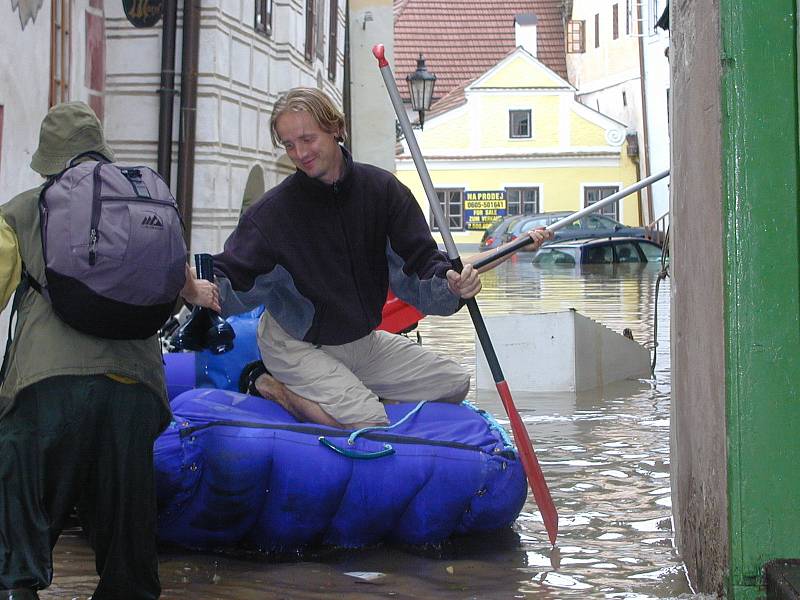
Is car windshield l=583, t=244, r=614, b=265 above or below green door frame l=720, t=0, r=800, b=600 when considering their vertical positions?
above

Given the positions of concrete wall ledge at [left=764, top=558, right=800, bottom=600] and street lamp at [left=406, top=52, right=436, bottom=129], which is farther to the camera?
street lamp at [left=406, top=52, right=436, bottom=129]

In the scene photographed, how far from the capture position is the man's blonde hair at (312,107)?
467 cm

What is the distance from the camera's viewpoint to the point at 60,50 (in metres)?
11.1

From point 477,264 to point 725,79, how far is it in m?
1.76

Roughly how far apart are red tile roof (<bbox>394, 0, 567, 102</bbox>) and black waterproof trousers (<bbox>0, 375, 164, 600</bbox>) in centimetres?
4256

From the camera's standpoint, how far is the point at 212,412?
190 inches

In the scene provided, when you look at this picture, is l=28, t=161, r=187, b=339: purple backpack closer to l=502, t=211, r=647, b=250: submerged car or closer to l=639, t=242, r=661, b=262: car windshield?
l=502, t=211, r=647, b=250: submerged car

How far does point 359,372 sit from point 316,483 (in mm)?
593

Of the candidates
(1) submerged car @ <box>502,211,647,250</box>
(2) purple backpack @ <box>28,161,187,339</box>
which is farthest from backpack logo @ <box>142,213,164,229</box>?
(1) submerged car @ <box>502,211,647,250</box>

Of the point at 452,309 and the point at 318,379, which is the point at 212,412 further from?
the point at 452,309

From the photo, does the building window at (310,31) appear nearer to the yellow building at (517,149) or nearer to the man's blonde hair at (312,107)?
the man's blonde hair at (312,107)

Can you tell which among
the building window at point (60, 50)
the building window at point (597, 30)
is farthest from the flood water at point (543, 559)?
the building window at point (597, 30)

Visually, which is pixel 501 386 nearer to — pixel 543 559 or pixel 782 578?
pixel 543 559

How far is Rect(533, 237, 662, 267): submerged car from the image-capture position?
32253 millimetres
